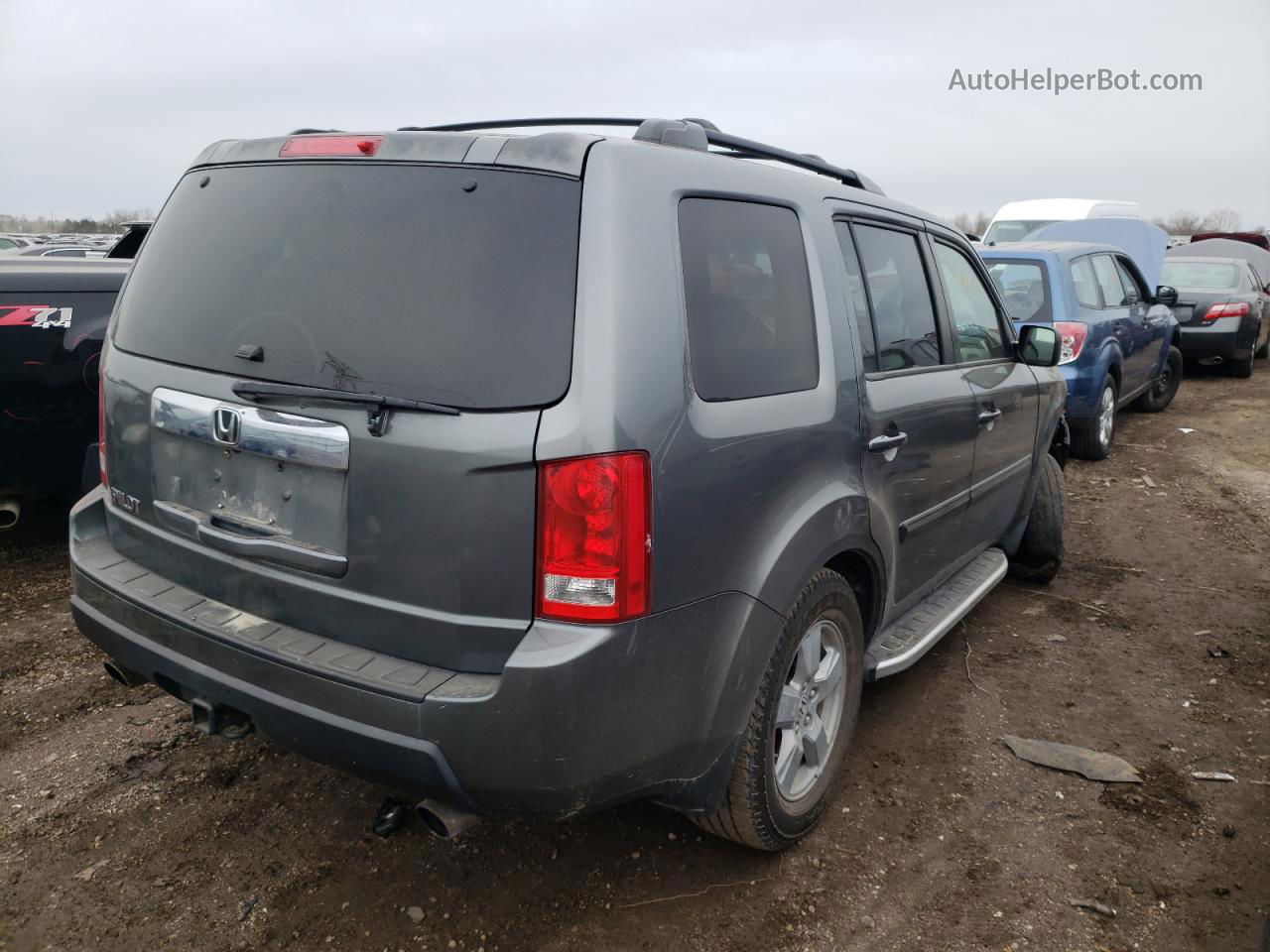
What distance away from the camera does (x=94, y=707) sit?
350 centimetres

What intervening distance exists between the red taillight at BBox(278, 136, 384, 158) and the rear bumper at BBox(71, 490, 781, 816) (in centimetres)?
113

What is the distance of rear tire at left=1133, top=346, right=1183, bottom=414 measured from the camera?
34.7ft

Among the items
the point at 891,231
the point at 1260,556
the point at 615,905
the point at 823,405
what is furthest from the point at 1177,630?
the point at 615,905

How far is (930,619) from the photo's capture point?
3531mm

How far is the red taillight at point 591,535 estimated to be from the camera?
194cm

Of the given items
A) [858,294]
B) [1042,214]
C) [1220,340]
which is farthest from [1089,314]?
[1042,214]

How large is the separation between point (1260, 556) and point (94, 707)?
20.0ft

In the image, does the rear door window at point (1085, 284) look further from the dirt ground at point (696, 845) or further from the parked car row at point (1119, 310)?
the dirt ground at point (696, 845)

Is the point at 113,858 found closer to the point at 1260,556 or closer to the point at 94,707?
the point at 94,707

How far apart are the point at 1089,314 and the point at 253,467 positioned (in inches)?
278

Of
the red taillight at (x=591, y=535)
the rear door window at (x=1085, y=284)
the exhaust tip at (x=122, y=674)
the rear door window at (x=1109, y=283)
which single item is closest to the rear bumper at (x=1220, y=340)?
the rear door window at (x=1109, y=283)

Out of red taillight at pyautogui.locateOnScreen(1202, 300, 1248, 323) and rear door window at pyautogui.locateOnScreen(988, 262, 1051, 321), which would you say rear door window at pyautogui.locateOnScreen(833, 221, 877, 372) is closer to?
rear door window at pyautogui.locateOnScreen(988, 262, 1051, 321)

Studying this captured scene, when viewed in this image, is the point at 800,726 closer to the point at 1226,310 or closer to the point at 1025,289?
the point at 1025,289

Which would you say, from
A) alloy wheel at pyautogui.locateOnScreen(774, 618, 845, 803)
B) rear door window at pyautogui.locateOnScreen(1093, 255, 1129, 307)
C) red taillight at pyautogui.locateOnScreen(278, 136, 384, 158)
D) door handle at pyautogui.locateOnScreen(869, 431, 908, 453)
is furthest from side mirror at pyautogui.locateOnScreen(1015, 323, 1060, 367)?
rear door window at pyautogui.locateOnScreen(1093, 255, 1129, 307)
